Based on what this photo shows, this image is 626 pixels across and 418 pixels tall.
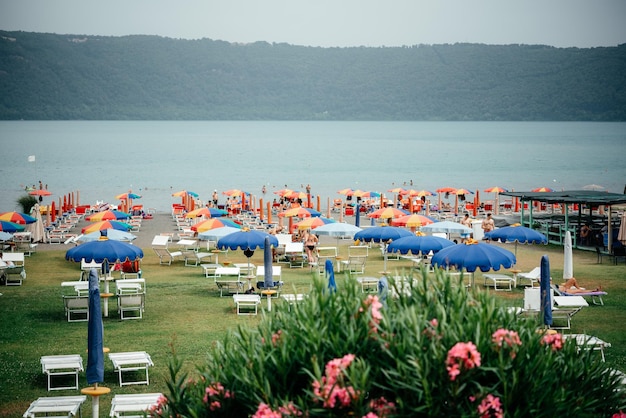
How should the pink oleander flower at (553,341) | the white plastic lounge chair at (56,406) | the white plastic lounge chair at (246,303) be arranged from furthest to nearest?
the white plastic lounge chair at (246,303) < the white plastic lounge chair at (56,406) < the pink oleander flower at (553,341)

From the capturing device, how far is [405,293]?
8.36m

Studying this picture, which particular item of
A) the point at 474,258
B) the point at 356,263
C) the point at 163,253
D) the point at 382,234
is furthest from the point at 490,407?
the point at 163,253

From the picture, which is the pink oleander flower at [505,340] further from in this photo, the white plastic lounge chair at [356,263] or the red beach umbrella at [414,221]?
the red beach umbrella at [414,221]

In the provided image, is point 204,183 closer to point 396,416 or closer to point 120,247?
point 120,247

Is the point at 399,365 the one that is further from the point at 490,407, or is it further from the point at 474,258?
the point at 474,258

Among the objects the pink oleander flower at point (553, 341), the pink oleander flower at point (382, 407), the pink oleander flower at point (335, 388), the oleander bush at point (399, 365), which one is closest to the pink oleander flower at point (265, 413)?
the oleander bush at point (399, 365)

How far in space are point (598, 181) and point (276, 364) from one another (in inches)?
3668

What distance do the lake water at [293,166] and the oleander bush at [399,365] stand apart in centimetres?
5531

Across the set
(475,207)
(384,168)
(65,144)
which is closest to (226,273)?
(475,207)

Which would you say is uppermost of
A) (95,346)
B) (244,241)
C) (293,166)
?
(293,166)

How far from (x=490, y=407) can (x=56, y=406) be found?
5.34 meters

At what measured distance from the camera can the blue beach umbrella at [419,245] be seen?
62.4 ft

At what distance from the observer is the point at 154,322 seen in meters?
16.3

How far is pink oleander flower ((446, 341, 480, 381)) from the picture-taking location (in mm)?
7168
